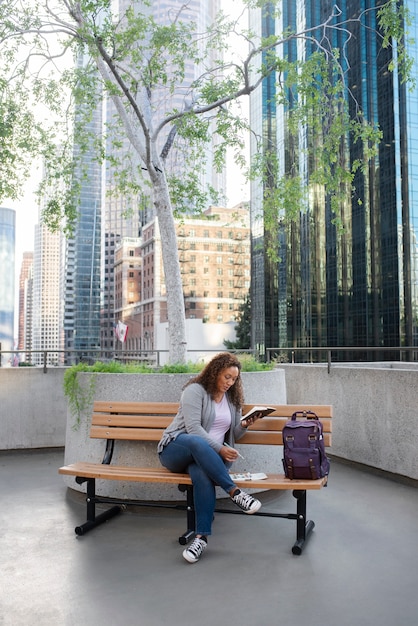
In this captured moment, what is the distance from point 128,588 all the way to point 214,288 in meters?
101

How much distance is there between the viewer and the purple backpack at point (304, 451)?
192 inches

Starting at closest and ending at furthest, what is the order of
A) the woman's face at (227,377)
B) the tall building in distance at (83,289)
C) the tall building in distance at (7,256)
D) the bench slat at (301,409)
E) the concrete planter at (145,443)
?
the woman's face at (227,377) < the bench slat at (301,409) < the concrete planter at (145,443) < the tall building in distance at (83,289) < the tall building in distance at (7,256)

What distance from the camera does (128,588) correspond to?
3926 mm

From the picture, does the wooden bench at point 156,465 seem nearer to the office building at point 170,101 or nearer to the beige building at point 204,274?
the office building at point 170,101

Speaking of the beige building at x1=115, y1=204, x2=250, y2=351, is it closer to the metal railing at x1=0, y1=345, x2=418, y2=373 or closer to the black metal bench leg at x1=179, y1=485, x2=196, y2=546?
the metal railing at x1=0, y1=345, x2=418, y2=373

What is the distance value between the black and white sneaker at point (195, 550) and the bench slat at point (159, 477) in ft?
1.66

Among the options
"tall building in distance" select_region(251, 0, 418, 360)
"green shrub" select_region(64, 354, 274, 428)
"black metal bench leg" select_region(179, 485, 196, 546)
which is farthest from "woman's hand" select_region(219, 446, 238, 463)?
"tall building in distance" select_region(251, 0, 418, 360)

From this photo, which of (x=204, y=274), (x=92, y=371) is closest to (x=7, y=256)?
(x=204, y=274)

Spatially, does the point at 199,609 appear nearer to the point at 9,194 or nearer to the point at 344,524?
the point at 344,524

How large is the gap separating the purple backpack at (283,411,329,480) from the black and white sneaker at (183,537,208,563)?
0.93 meters

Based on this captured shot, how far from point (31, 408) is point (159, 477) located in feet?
17.6

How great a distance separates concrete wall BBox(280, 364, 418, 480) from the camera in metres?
7.13

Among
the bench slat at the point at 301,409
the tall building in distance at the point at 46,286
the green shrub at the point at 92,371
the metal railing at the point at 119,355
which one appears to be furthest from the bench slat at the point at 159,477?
the tall building in distance at the point at 46,286

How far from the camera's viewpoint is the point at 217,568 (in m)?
4.32
